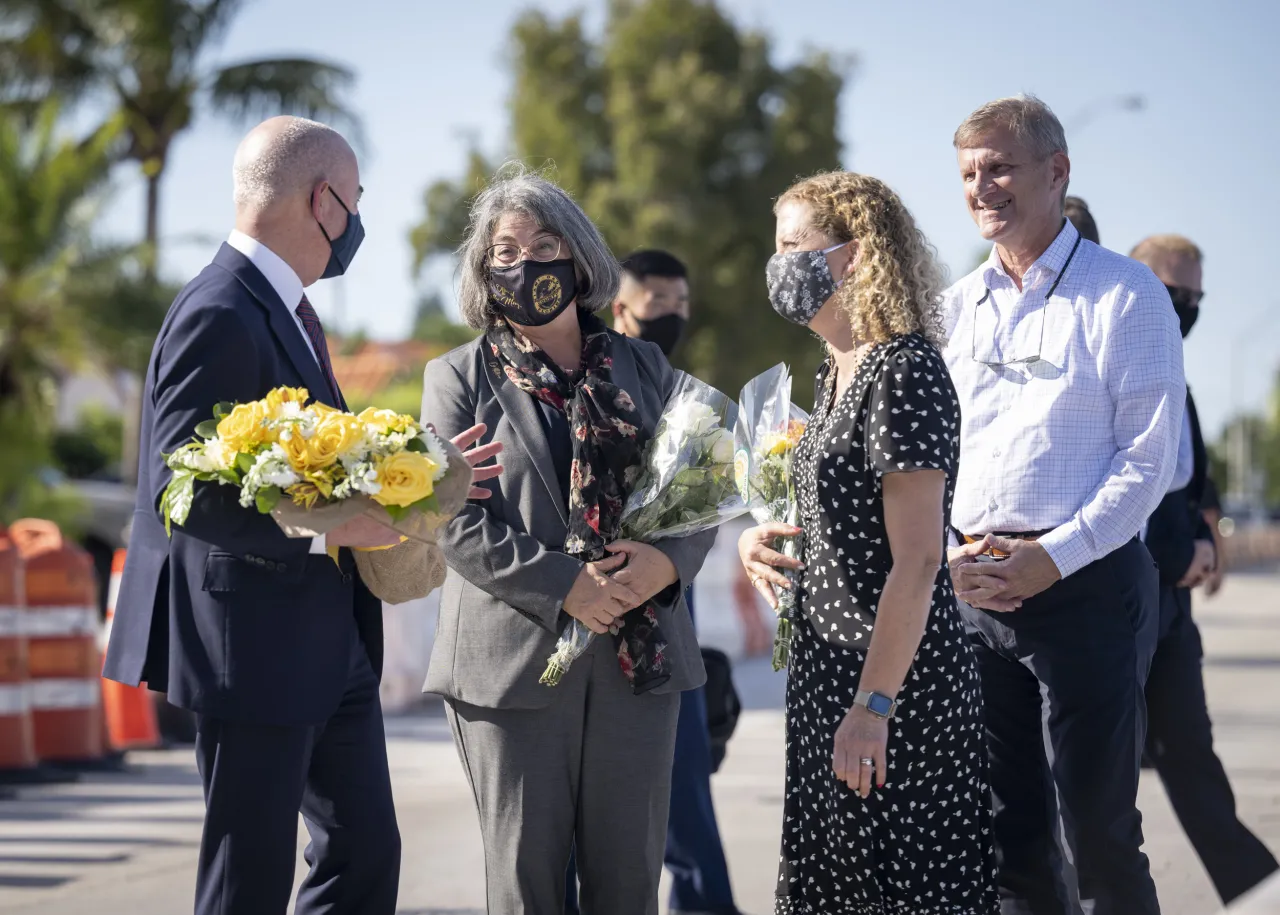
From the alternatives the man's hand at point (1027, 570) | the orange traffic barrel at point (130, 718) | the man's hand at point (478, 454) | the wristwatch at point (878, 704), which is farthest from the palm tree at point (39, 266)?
the wristwatch at point (878, 704)

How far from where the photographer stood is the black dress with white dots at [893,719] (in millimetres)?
3453

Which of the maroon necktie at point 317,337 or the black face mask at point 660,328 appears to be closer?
the maroon necktie at point 317,337

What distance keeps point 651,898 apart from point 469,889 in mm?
2519

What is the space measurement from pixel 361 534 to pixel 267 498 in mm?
284

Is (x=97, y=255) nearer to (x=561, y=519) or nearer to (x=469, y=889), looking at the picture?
(x=469, y=889)

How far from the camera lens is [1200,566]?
5566 mm

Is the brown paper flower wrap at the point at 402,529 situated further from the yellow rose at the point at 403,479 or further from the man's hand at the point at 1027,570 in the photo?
the man's hand at the point at 1027,570

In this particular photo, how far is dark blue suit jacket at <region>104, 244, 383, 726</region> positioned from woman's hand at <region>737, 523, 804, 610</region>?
1088mm

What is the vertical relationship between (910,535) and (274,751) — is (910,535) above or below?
above

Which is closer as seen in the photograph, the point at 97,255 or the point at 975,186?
the point at 975,186

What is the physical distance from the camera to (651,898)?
3.86 meters

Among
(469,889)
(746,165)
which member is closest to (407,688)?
(469,889)

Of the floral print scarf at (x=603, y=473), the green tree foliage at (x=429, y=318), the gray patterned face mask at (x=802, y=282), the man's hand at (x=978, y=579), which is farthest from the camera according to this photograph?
the green tree foliage at (x=429, y=318)

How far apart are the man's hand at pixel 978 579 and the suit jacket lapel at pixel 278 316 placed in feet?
5.74
